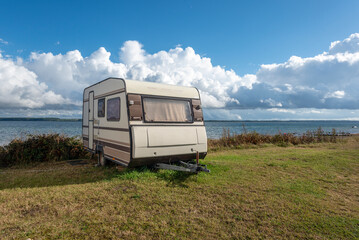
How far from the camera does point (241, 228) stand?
148 inches

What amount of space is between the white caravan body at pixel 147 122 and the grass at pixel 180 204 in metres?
0.67

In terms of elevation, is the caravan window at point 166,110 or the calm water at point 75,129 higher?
the caravan window at point 166,110

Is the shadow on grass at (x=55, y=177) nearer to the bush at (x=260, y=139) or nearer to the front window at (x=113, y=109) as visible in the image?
the front window at (x=113, y=109)

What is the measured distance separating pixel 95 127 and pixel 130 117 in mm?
2883

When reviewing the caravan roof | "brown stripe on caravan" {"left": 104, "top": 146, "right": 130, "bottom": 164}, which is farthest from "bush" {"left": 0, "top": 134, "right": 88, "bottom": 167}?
the caravan roof

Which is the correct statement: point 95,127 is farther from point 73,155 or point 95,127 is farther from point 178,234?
point 178,234

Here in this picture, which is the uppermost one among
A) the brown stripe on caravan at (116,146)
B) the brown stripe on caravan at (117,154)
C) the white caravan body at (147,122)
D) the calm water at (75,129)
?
the white caravan body at (147,122)

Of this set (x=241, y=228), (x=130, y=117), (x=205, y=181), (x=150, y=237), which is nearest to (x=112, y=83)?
(x=130, y=117)

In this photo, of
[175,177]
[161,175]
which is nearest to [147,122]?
[161,175]

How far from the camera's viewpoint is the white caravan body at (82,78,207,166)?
249 inches

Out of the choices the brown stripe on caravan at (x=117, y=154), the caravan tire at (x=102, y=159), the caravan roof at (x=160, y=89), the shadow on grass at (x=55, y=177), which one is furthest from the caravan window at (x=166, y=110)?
the caravan tire at (x=102, y=159)

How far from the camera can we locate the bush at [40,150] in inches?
375

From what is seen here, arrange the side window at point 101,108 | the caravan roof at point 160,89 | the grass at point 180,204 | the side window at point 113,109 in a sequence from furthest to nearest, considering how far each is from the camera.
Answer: the side window at point 101,108, the side window at point 113,109, the caravan roof at point 160,89, the grass at point 180,204

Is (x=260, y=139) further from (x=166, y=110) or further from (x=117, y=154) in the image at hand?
(x=117, y=154)
